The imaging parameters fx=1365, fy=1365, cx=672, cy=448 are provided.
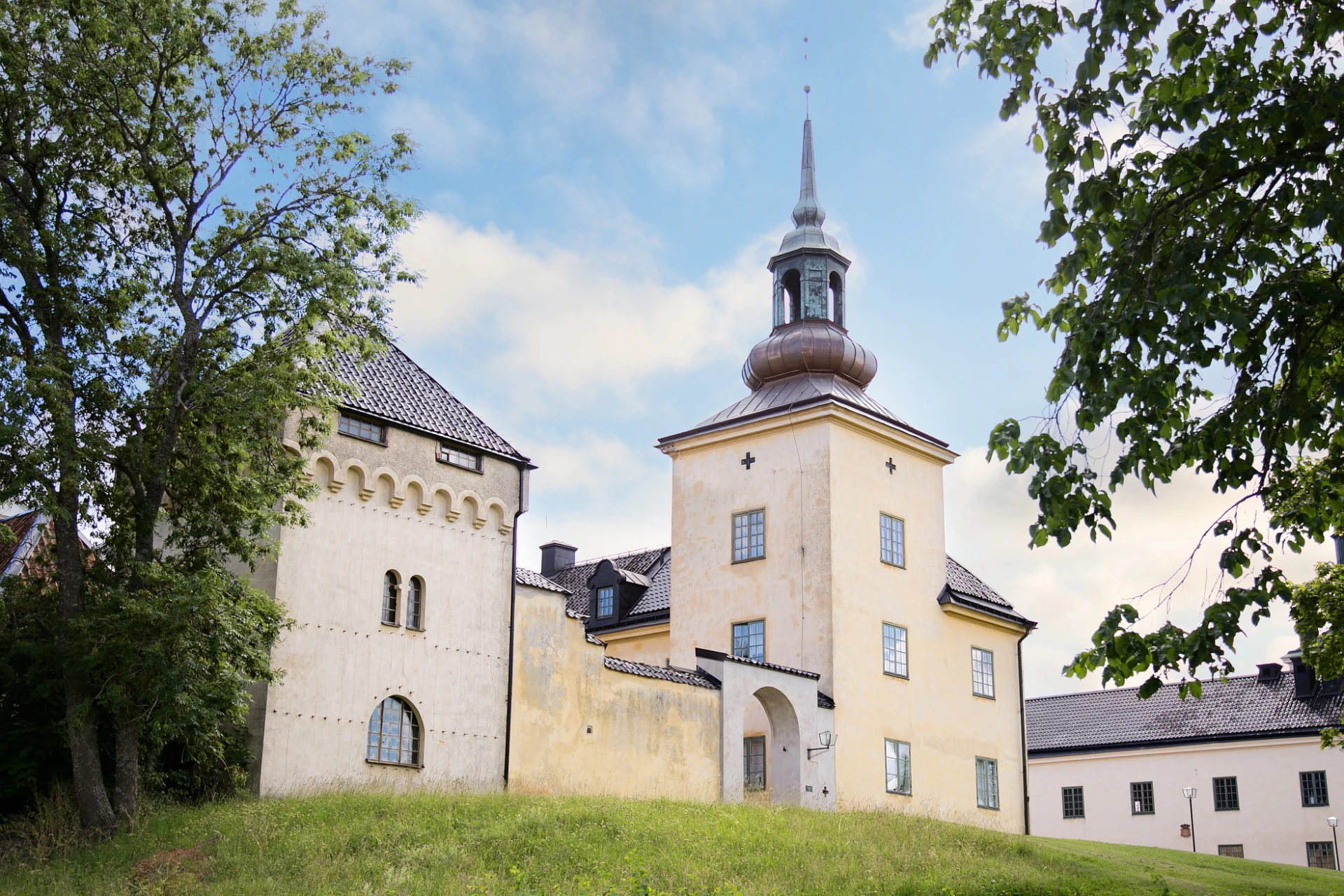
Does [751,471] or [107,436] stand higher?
[751,471]

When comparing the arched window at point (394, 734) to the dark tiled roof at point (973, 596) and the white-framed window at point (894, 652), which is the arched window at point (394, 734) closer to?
the white-framed window at point (894, 652)

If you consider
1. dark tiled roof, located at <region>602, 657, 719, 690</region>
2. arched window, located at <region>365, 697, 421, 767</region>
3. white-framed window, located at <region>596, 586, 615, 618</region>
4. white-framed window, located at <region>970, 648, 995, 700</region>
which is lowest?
arched window, located at <region>365, 697, 421, 767</region>

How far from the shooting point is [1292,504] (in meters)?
15.0

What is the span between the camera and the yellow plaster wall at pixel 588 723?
2434 cm

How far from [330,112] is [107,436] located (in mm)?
6298

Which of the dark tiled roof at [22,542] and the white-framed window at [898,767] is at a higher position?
the dark tiled roof at [22,542]

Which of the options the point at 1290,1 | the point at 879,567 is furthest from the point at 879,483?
the point at 1290,1

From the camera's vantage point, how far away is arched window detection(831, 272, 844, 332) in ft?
115

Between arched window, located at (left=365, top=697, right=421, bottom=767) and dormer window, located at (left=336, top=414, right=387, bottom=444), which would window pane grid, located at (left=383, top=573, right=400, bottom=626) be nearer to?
arched window, located at (left=365, top=697, right=421, bottom=767)

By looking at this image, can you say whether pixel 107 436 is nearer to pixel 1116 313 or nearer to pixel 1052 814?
pixel 1116 313

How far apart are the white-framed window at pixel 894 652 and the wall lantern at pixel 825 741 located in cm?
289

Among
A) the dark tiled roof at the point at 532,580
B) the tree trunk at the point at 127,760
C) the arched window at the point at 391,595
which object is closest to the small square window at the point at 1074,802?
the dark tiled roof at the point at 532,580

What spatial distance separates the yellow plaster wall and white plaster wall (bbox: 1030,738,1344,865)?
19.2 metres

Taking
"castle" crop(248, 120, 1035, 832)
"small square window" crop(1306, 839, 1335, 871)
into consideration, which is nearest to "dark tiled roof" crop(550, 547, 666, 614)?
"castle" crop(248, 120, 1035, 832)
